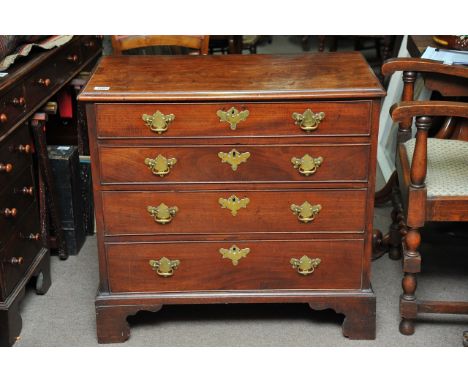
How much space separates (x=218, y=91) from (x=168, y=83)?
209 millimetres

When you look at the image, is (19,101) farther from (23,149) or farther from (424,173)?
(424,173)

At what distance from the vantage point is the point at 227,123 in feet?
8.65

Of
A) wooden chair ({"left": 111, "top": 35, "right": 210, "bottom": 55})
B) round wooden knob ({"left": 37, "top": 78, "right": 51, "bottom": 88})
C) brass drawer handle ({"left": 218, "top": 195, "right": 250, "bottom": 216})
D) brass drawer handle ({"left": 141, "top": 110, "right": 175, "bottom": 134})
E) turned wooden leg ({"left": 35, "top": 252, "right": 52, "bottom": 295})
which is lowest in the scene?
turned wooden leg ({"left": 35, "top": 252, "right": 52, "bottom": 295})

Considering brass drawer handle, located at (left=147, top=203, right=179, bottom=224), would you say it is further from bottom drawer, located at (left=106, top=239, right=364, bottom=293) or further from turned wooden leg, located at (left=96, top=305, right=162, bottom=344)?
turned wooden leg, located at (left=96, top=305, right=162, bottom=344)

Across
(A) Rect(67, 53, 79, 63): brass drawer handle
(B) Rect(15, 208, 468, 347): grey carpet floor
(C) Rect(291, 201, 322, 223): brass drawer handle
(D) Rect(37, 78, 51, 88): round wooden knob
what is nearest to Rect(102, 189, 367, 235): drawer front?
(C) Rect(291, 201, 322, 223): brass drawer handle

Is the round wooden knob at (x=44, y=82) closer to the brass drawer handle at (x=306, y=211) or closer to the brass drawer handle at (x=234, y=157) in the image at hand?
the brass drawer handle at (x=234, y=157)

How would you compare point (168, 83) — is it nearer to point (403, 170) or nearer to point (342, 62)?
point (342, 62)

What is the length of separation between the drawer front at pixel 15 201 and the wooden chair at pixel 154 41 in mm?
831

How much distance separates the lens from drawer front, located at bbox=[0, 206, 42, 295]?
2.92 m

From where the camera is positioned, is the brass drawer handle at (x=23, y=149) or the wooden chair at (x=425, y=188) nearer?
the wooden chair at (x=425, y=188)

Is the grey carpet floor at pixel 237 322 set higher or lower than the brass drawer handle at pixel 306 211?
lower

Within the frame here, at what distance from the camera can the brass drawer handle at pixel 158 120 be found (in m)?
2.62

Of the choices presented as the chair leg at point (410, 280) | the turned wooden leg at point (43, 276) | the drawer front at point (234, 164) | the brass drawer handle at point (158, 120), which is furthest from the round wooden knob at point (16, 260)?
the chair leg at point (410, 280)

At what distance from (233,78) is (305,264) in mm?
720
